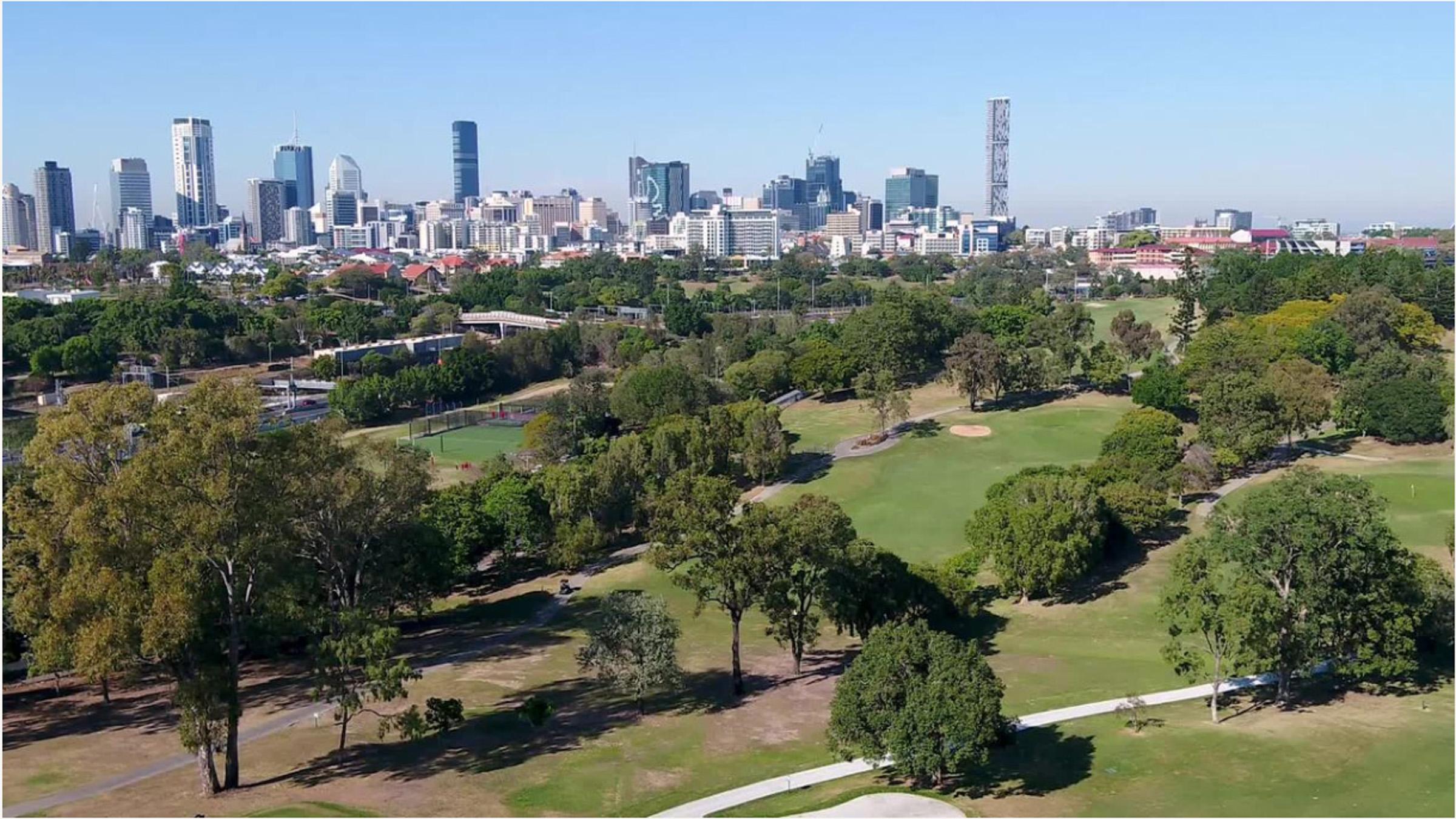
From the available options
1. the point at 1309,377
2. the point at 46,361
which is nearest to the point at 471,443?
the point at 46,361

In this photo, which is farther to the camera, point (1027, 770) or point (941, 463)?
point (941, 463)

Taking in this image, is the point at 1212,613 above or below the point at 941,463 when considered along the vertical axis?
above

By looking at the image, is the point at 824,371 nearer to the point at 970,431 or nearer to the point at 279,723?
the point at 970,431

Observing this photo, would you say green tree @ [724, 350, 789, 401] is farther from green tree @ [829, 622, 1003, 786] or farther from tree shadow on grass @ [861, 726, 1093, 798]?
green tree @ [829, 622, 1003, 786]

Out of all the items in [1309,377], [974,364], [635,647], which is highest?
[974,364]

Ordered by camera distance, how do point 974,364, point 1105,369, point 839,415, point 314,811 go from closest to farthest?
point 314,811 → point 974,364 → point 1105,369 → point 839,415

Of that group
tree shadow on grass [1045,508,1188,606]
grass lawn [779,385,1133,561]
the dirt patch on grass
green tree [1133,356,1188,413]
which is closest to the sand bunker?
grass lawn [779,385,1133,561]

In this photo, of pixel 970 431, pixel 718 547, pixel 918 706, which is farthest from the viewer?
pixel 970 431
